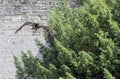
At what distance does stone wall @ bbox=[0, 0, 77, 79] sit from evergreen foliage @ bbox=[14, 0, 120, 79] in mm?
1880

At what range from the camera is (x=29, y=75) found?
4707mm

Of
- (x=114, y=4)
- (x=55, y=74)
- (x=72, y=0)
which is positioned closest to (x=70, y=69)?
(x=55, y=74)

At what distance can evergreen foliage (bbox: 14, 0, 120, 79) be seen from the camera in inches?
159

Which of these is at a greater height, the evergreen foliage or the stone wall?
the evergreen foliage

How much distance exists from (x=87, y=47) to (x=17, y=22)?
96.0 inches

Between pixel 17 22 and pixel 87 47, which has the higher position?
pixel 87 47

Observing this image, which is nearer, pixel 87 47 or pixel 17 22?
pixel 87 47

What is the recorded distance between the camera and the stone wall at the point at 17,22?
648 cm

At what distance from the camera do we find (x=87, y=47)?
4281mm

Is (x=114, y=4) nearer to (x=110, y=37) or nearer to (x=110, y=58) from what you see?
(x=110, y=37)

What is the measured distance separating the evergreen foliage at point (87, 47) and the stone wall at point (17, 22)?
1.88 m

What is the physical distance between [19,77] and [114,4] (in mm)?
1415

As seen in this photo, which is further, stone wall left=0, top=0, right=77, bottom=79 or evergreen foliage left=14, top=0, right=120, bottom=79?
stone wall left=0, top=0, right=77, bottom=79

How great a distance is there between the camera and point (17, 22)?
6492mm
